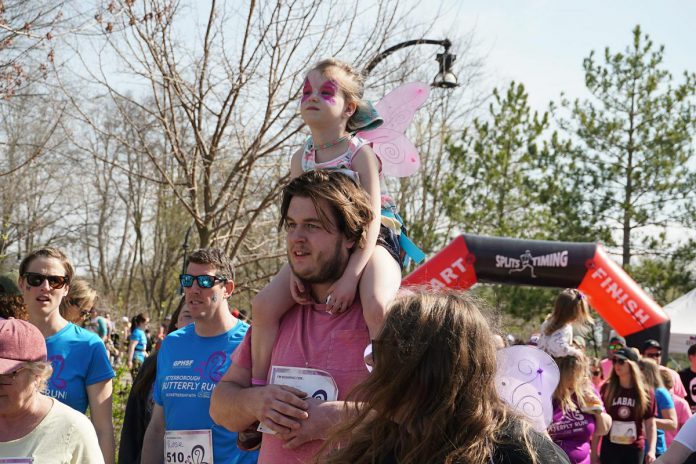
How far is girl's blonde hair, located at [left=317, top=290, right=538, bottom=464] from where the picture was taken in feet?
5.77

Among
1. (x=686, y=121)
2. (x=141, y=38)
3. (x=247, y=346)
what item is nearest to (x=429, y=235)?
(x=686, y=121)

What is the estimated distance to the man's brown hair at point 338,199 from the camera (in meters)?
2.62

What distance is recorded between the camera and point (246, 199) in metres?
10.5

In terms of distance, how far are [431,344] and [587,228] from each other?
27146mm

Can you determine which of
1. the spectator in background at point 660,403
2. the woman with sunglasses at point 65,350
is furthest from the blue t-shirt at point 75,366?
the spectator in background at point 660,403

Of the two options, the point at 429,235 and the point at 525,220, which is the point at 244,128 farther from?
the point at 525,220

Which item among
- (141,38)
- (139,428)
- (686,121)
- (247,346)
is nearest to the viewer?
(247,346)

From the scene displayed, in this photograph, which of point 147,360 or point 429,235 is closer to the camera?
point 147,360

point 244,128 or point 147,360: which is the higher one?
point 244,128

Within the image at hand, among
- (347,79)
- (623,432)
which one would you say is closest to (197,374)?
(347,79)

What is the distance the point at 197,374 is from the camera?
420 centimetres

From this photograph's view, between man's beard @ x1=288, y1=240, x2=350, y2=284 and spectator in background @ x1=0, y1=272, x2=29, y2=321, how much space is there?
9.05 ft

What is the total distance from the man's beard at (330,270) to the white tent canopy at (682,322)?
1797cm

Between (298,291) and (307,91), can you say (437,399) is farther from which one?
(307,91)
